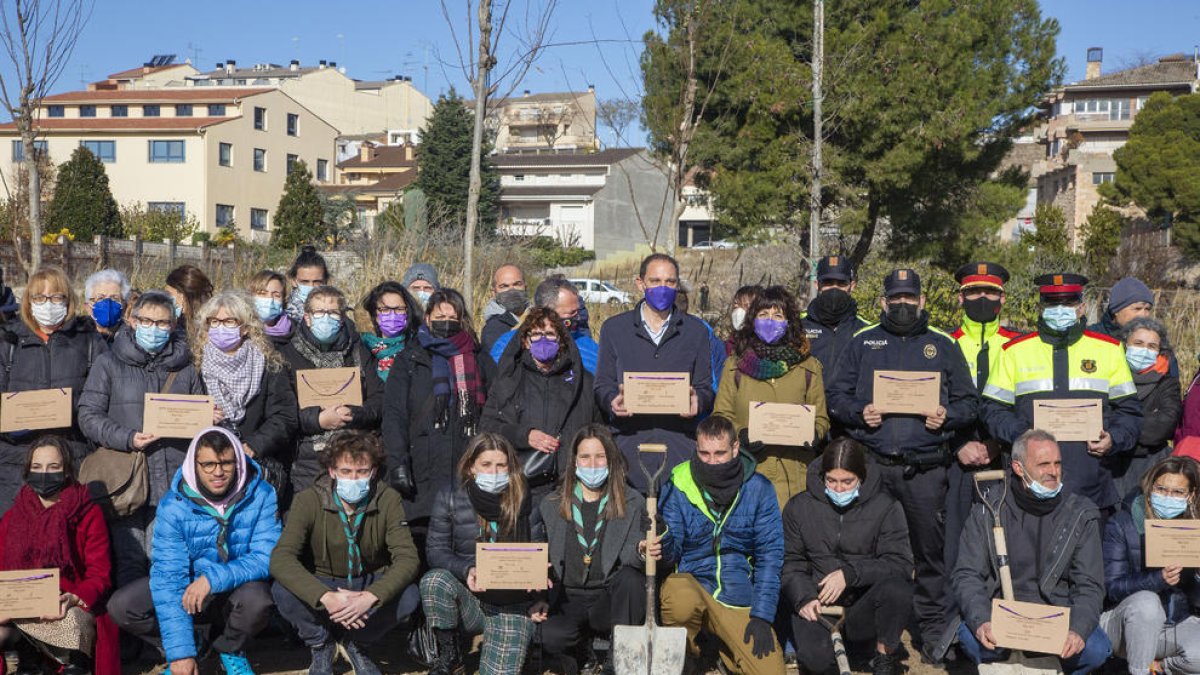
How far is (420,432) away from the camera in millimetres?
6363

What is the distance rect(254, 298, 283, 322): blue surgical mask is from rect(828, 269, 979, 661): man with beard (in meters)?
3.54

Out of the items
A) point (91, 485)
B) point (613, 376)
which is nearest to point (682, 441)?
point (613, 376)

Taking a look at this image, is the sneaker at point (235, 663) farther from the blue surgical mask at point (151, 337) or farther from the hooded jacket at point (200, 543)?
the blue surgical mask at point (151, 337)

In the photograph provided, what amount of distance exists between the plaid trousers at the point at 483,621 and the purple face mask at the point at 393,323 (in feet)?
5.35

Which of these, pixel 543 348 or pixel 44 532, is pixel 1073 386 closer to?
pixel 543 348

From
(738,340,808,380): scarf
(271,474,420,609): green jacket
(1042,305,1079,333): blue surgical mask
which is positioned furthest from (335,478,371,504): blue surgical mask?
(1042,305,1079,333): blue surgical mask

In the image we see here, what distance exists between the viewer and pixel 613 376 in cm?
654

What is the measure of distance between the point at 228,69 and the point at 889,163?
7877 centimetres

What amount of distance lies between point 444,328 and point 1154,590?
4155mm

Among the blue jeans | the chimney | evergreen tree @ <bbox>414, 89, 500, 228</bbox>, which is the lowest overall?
the blue jeans

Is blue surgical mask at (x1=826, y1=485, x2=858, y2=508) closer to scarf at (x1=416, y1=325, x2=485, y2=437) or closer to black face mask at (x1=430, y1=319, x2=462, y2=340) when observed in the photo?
scarf at (x1=416, y1=325, x2=485, y2=437)

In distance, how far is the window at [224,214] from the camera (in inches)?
2201

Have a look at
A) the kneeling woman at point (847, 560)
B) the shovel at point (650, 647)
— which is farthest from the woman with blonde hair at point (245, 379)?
the kneeling woman at point (847, 560)

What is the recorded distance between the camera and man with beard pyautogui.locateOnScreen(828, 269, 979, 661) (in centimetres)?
635
